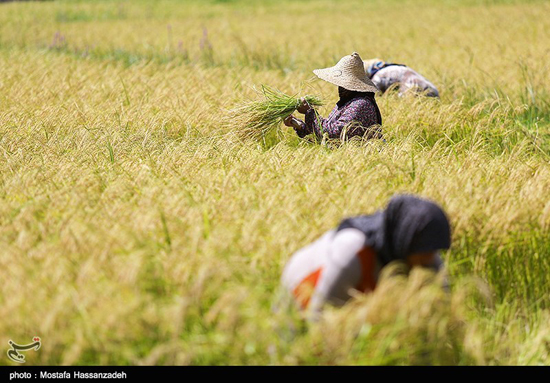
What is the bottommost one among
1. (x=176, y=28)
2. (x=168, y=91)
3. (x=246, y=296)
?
(x=176, y=28)

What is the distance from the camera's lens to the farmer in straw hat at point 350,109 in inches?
161

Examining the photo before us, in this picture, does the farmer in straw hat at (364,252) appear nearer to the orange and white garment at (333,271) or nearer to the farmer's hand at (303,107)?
the orange and white garment at (333,271)

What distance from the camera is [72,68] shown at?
22.8ft

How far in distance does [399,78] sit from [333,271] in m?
3.76

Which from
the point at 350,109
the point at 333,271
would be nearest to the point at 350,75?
the point at 350,109

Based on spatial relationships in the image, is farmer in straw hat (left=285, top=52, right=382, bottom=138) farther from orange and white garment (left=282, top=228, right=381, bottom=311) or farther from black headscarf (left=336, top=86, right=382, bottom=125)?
orange and white garment (left=282, top=228, right=381, bottom=311)

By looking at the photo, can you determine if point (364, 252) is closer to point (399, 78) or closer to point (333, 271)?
point (333, 271)

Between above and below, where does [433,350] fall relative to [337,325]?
below

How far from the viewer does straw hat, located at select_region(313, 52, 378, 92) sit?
412cm

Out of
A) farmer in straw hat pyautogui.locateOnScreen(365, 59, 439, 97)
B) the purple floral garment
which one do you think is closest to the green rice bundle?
the purple floral garment

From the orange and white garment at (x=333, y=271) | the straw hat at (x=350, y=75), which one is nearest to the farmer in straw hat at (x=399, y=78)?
the straw hat at (x=350, y=75)

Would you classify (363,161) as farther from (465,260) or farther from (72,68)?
(72,68)

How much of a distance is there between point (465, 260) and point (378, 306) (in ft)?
2.73
